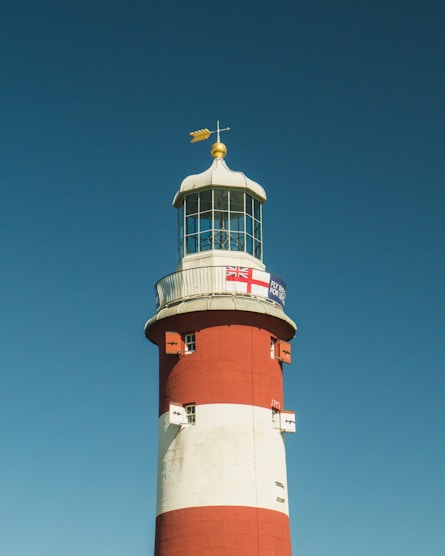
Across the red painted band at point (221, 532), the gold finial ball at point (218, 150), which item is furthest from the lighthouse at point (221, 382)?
the gold finial ball at point (218, 150)

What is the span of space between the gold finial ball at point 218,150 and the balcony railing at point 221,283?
6.16 m

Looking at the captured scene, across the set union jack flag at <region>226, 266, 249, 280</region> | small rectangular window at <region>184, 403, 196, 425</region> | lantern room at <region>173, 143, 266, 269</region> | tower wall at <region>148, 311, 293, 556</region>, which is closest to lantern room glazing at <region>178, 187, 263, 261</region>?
lantern room at <region>173, 143, 266, 269</region>

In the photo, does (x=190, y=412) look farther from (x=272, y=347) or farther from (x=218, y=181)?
(x=218, y=181)

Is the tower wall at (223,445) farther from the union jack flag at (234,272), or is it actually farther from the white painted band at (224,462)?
the union jack flag at (234,272)

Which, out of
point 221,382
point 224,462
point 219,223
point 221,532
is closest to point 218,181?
point 219,223

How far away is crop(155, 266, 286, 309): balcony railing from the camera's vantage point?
123 ft

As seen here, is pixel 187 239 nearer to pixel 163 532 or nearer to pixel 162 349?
pixel 162 349

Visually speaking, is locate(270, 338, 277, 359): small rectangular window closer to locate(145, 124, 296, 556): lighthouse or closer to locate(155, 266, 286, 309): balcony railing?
locate(145, 124, 296, 556): lighthouse

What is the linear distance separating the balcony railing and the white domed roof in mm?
3945

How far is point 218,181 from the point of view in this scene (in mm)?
39625

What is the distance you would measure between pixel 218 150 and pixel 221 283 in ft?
22.8

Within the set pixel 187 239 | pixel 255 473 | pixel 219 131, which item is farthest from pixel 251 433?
pixel 219 131

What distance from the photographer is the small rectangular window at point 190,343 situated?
37250 mm

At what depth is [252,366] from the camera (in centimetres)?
3675
